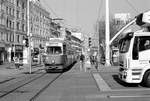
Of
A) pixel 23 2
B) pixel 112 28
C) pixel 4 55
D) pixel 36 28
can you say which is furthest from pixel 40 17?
pixel 4 55

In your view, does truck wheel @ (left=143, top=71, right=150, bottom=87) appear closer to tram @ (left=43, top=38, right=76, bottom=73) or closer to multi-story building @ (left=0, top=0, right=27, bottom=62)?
tram @ (left=43, top=38, right=76, bottom=73)

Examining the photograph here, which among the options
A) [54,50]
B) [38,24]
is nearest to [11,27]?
[38,24]

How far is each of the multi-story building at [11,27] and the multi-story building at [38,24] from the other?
4407mm

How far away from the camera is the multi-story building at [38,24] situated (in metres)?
82.9

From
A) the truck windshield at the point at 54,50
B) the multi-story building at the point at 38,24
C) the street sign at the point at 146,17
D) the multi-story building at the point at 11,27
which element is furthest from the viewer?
the multi-story building at the point at 38,24

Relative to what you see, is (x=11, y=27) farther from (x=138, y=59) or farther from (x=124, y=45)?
(x=138, y=59)

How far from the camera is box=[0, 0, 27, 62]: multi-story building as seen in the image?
63.1 meters

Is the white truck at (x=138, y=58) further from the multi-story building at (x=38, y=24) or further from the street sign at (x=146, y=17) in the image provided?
the multi-story building at (x=38, y=24)

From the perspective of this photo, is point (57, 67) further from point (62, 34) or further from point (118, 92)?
point (62, 34)

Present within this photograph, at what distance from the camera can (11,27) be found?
69.1 meters

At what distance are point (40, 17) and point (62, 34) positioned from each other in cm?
3703

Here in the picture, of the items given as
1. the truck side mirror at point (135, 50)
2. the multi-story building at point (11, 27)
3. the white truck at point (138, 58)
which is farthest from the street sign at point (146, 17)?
the multi-story building at point (11, 27)

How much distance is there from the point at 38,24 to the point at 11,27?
2146cm

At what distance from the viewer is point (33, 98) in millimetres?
12188
